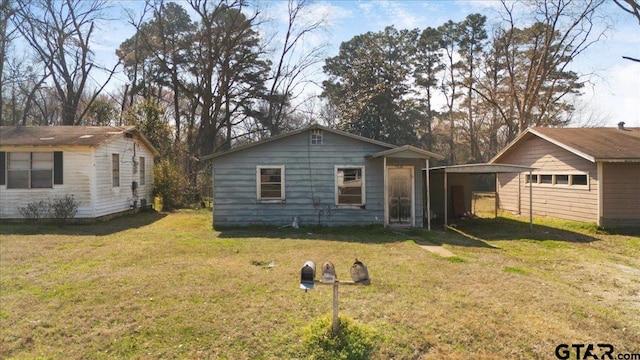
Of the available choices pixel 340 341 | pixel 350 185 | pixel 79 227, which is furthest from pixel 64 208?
pixel 340 341

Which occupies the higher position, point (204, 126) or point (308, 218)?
point (204, 126)

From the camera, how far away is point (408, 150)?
11.4 meters

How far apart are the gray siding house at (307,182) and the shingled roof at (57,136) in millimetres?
4688

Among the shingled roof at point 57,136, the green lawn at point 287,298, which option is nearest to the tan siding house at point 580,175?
the green lawn at point 287,298

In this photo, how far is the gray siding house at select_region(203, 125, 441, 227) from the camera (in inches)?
483

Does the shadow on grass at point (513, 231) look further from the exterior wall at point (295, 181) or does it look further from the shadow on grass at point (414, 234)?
the exterior wall at point (295, 181)

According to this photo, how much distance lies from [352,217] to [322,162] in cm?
207

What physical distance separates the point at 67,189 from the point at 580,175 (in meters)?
18.0

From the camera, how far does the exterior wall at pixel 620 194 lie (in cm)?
1230

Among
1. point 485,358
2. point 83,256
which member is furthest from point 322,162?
point 485,358

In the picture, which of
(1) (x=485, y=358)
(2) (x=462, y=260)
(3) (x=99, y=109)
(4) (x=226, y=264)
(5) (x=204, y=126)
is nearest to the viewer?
(1) (x=485, y=358)

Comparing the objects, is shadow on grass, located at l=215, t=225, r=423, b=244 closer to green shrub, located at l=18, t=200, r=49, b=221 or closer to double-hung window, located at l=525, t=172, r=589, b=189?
double-hung window, located at l=525, t=172, r=589, b=189

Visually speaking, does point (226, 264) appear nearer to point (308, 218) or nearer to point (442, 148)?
point (308, 218)

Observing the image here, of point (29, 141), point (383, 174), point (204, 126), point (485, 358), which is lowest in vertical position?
point (485, 358)
